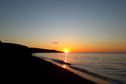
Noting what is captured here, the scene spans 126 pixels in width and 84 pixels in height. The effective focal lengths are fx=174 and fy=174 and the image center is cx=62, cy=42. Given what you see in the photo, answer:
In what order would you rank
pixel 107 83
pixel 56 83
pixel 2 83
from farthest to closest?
pixel 107 83 < pixel 56 83 < pixel 2 83

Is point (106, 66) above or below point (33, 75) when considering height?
below

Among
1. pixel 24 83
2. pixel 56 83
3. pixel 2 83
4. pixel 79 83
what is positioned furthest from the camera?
pixel 79 83

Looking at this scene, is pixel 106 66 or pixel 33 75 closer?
pixel 33 75

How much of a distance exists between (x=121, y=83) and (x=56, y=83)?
30.4 ft

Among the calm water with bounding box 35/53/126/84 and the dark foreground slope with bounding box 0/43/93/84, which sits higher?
the dark foreground slope with bounding box 0/43/93/84

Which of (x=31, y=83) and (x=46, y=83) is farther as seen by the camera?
(x=46, y=83)

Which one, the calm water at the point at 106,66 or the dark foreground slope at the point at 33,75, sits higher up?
the dark foreground slope at the point at 33,75

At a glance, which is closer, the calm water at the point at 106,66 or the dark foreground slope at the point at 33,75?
the dark foreground slope at the point at 33,75

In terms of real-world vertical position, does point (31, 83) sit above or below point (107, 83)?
above

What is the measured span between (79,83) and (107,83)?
452 cm

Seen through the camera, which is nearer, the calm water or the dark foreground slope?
the dark foreground slope

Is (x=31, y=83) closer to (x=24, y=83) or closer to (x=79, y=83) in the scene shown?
(x=24, y=83)

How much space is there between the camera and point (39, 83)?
39.6 ft

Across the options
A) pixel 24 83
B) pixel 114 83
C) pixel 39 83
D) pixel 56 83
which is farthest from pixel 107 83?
pixel 24 83
